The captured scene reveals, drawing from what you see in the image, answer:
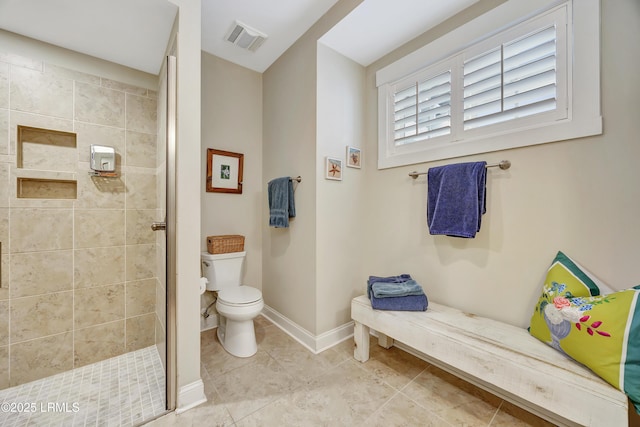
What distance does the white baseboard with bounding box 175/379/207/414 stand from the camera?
4.52ft

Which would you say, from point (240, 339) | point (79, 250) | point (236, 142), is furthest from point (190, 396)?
point (236, 142)

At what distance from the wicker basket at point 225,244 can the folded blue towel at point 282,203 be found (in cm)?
35

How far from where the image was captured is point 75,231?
1.74 metres

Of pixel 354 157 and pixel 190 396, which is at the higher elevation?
pixel 354 157

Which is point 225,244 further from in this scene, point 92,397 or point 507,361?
point 507,361

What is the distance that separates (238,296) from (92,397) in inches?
37.0

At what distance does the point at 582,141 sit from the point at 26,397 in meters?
3.34

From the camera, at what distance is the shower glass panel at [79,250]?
1.51 metres

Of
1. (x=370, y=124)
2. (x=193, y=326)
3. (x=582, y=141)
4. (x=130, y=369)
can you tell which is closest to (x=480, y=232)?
(x=582, y=141)

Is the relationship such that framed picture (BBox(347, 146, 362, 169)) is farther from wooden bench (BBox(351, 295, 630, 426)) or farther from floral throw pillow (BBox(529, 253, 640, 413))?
floral throw pillow (BBox(529, 253, 640, 413))

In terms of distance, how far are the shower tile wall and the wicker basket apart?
0.41 meters

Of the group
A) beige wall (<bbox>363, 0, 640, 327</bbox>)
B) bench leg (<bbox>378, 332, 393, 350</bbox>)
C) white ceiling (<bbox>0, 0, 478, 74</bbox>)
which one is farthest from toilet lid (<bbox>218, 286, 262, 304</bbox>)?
white ceiling (<bbox>0, 0, 478, 74</bbox>)

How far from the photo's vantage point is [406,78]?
200cm

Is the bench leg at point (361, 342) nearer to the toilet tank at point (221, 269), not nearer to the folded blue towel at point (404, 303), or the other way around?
the folded blue towel at point (404, 303)
